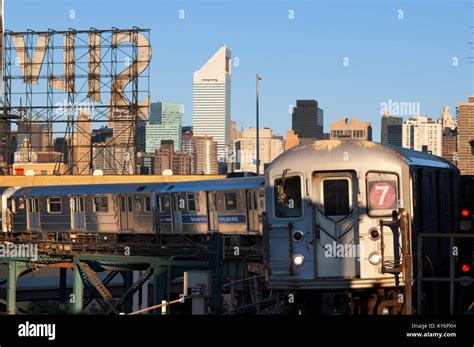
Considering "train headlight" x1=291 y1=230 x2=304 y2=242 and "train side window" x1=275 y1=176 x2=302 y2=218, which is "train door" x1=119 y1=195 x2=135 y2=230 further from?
"train headlight" x1=291 y1=230 x2=304 y2=242

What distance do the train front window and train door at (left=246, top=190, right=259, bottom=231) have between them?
744 inches

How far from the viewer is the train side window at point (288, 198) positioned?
18.8 meters

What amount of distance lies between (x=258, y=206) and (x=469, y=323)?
26.2 meters

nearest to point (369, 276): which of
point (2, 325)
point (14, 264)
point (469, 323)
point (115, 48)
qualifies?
point (469, 323)

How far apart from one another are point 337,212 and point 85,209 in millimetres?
30420

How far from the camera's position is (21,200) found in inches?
2039

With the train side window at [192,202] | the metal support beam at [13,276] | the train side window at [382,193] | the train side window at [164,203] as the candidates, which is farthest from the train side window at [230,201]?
the train side window at [382,193]

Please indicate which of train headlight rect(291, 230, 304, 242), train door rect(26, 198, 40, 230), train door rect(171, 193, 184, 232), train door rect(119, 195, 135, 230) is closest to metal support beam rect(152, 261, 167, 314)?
train door rect(171, 193, 184, 232)

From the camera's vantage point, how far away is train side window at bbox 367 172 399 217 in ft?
60.2

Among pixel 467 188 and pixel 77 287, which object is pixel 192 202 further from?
pixel 467 188

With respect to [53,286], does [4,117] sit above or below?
above

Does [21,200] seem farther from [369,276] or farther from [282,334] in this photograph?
[282,334]

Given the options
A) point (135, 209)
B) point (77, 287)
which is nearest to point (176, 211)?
point (135, 209)

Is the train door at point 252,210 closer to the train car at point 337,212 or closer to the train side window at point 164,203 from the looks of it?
the train side window at point 164,203
